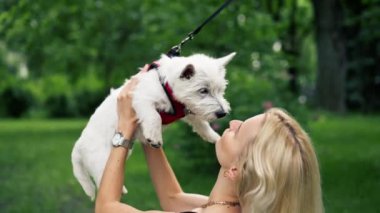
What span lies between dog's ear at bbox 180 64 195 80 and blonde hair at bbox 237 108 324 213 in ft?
2.06

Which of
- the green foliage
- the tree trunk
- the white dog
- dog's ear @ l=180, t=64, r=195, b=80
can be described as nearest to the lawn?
the white dog

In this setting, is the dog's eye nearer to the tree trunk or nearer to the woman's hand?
the woman's hand

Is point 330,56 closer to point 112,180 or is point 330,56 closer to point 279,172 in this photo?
point 112,180

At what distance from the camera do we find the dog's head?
357 centimetres

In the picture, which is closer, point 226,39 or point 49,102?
point 226,39

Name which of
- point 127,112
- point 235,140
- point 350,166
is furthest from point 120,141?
point 350,166

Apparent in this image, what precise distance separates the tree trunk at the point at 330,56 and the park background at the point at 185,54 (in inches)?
1.4

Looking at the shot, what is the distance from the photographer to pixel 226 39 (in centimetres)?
1339

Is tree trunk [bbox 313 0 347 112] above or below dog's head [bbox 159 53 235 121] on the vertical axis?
below

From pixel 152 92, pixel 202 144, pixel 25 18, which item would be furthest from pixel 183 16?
pixel 152 92

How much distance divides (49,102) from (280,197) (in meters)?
35.7

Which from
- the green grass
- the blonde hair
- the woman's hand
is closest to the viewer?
the blonde hair

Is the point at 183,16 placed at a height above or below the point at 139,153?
above

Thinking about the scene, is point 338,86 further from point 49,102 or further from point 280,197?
point 280,197
